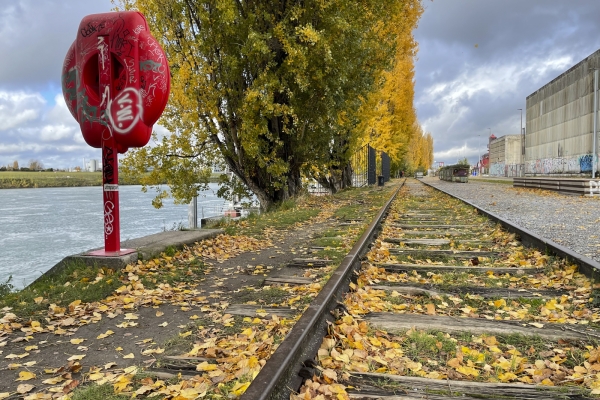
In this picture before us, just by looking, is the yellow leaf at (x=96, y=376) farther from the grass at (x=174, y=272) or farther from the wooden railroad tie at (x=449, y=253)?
the wooden railroad tie at (x=449, y=253)

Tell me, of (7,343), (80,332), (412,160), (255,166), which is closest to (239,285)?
(80,332)

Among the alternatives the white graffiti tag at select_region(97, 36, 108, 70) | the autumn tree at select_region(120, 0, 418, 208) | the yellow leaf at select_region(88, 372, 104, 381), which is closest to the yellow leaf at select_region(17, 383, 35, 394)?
the yellow leaf at select_region(88, 372, 104, 381)

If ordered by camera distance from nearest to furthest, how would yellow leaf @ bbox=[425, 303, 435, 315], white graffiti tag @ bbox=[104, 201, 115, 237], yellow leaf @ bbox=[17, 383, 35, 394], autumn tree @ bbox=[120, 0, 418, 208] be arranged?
yellow leaf @ bbox=[17, 383, 35, 394], yellow leaf @ bbox=[425, 303, 435, 315], white graffiti tag @ bbox=[104, 201, 115, 237], autumn tree @ bbox=[120, 0, 418, 208]

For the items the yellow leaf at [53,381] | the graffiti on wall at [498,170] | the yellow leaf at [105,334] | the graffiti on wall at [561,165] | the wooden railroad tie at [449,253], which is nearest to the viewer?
the yellow leaf at [53,381]

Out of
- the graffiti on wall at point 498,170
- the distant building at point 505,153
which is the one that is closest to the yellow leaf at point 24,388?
the distant building at point 505,153

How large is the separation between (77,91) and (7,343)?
3.22 metres

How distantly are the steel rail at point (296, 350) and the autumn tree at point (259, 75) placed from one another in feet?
27.4

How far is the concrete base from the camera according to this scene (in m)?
5.02

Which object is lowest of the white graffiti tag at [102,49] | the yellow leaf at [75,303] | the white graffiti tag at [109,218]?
the yellow leaf at [75,303]

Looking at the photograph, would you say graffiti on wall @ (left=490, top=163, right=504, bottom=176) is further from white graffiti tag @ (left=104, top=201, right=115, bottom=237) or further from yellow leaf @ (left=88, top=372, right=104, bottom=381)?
yellow leaf @ (left=88, top=372, right=104, bottom=381)

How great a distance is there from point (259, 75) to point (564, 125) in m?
49.6

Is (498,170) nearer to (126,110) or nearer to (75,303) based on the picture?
(126,110)

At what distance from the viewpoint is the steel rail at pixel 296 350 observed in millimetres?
1943

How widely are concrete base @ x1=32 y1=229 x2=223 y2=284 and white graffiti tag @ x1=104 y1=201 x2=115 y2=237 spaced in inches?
12.0
